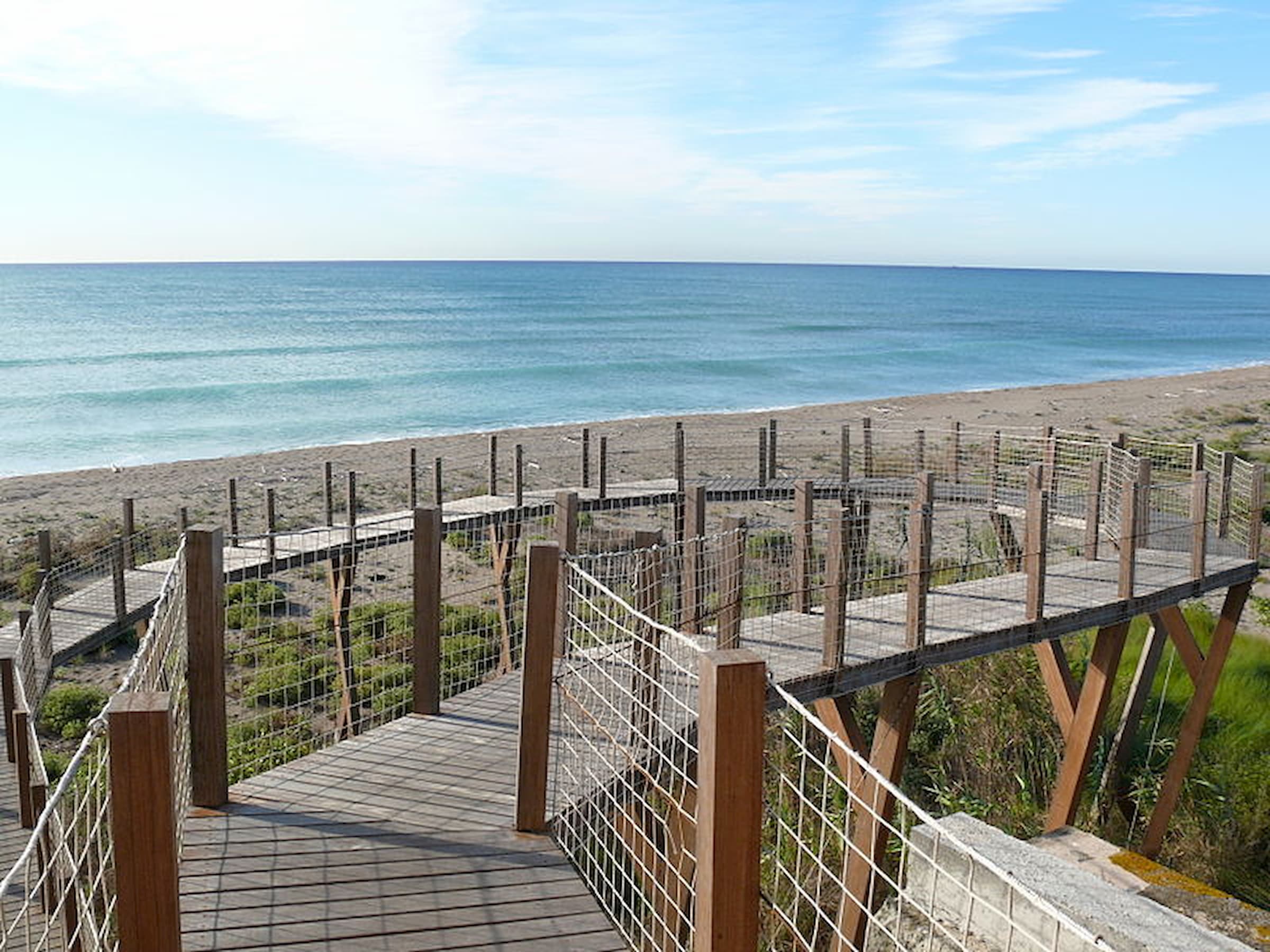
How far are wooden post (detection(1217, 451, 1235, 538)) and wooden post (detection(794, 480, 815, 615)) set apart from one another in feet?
15.0

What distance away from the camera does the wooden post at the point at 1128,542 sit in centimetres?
959

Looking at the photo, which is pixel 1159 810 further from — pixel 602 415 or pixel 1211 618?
pixel 602 415

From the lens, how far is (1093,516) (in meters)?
11.4

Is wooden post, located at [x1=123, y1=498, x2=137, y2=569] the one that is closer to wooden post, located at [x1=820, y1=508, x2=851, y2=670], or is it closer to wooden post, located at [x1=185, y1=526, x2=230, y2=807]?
wooden post, located at [x1=820, y1=508, x2=851, y2=670]

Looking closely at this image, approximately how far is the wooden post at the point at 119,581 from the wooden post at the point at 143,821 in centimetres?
964

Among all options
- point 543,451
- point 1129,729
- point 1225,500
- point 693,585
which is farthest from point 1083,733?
point 543,451

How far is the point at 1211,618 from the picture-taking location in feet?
41.1

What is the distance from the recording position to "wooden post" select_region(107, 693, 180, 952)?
121 inches

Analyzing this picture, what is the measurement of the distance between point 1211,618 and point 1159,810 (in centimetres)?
370

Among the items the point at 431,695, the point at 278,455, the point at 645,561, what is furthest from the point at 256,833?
the point at 278,455

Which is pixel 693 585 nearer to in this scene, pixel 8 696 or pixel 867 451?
pixel 8 696

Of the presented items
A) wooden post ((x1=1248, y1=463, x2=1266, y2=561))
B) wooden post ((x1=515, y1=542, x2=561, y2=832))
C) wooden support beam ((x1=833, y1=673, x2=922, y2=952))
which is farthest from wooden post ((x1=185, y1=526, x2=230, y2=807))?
A: wooden post ((x1=1248, y1=463, x2=1266, y2=561))

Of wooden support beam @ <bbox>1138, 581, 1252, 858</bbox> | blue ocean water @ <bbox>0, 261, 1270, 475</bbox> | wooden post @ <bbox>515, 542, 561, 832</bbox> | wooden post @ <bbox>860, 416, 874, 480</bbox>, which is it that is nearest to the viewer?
wooden post @ <bbox>515, 542, 561, 832</bbox>

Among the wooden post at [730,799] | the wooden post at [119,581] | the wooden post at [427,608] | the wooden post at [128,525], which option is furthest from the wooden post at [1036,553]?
the wooden post at [128,525]
